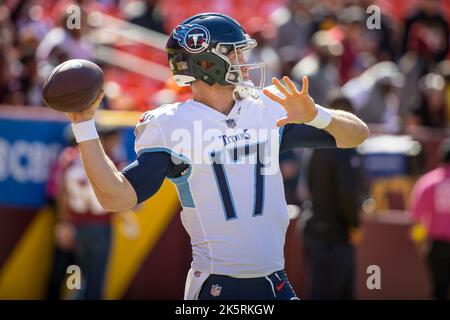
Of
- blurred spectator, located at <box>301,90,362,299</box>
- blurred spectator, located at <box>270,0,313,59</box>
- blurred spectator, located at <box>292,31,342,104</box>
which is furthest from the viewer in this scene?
blurred spectator, located at <box>270,0,313,59</box>

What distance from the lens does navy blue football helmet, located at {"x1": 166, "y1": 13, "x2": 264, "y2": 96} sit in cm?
444

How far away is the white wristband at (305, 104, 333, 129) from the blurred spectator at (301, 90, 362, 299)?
11.7 feet

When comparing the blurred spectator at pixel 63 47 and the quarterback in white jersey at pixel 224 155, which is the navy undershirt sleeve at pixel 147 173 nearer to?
the quarterback in white jersey at pixel 224 155

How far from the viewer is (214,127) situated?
4.39 metres

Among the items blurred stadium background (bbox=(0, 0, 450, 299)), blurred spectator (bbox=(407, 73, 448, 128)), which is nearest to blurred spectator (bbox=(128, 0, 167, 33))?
blurred stadium background (bbox=(0, 0, 450, 299))

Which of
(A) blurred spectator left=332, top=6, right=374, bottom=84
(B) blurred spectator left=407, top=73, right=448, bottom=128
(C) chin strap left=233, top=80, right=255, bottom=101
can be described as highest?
(A) blurred spectator left=332, top=6, right=374, bottom=84

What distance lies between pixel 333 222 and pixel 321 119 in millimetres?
3786

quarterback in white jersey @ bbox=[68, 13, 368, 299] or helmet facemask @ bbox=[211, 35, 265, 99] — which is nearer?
quarterback in white jersey @ bbox=[68, 13, 368, 299]

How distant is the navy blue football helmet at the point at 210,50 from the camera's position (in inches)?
175

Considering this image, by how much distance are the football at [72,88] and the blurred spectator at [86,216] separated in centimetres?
442

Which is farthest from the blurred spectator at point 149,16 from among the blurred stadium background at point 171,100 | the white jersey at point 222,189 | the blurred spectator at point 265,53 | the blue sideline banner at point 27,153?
the white jersey at point 222,189

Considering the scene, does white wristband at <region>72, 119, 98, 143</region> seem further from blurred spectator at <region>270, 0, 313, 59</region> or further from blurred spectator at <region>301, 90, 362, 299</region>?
blurred spectator at <region>270, 0, 313, 59</region>

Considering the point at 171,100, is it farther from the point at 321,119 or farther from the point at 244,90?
the point at 321,119

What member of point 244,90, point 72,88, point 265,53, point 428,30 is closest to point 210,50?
point 244,90
